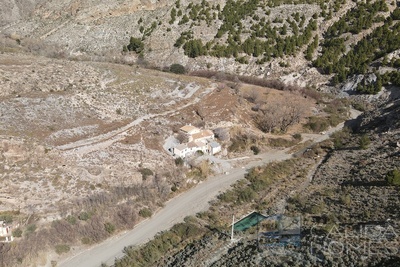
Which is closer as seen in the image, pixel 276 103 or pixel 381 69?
pixel 276 103

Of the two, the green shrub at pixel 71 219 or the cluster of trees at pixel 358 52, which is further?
the cluster of trees at pixel 358 52

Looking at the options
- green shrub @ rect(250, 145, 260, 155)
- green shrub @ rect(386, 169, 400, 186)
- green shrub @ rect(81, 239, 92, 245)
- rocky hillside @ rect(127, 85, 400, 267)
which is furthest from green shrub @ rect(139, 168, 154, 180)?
green shrub @ rect(386, 169, 400, 186)

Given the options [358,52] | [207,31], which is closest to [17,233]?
[207,31]

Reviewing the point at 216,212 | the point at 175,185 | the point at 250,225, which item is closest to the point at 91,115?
the point at 175,185

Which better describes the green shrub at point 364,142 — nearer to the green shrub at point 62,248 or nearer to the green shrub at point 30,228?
the green shrub at point 62,248

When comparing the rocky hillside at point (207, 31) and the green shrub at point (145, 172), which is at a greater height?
the rocky hillside at point (207, 31)

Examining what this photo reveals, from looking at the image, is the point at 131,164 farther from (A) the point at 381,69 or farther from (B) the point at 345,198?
(A) the point at 381,69

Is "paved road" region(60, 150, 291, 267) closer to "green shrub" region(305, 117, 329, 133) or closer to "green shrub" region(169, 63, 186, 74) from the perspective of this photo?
"green shrub" region(305, 117, 329, 133)

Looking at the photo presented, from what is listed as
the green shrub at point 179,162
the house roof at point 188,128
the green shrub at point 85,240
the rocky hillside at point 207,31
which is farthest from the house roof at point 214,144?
the rocky hillside at point 207,31

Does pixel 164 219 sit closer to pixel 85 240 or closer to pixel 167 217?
pixel 167 217
